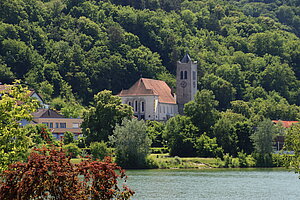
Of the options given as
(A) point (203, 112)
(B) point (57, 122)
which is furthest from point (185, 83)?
(A) point (203, 112)

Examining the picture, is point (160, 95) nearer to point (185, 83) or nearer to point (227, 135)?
point (185, 83)

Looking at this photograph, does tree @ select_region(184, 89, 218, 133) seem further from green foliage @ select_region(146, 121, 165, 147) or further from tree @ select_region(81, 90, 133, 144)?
tree @ select_region(81, 90, 133, 144)

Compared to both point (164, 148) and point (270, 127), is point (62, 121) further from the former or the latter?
point (270, 127)

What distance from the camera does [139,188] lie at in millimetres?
57906

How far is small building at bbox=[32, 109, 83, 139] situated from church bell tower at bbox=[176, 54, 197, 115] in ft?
122

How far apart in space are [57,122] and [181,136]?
87.1ft

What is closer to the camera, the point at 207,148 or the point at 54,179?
the point at 54,179

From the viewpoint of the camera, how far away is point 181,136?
10100cm

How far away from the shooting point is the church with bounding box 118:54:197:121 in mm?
144625

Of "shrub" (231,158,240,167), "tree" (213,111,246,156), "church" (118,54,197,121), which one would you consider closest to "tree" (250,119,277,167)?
"shrub" (231,158,240,167)

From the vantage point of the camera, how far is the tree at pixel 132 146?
86625 mm

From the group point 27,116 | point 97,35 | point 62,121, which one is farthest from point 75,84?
point 27,116

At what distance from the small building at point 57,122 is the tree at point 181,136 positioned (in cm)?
2013

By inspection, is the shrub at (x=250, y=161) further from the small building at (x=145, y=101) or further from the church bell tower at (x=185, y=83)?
the church bell tower at (x=185, y=83)
